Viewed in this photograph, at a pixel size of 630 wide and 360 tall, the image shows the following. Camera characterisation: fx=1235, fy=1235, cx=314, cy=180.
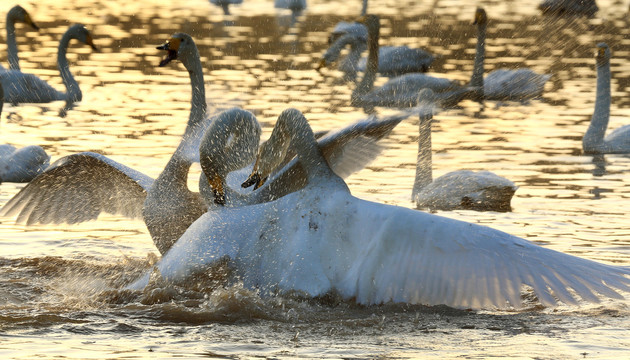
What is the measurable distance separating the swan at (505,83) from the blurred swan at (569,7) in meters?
10.5

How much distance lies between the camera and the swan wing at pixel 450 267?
6461 mm

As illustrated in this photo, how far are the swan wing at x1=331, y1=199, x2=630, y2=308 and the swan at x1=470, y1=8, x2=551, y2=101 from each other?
378 inches

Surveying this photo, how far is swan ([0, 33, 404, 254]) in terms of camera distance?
8328 mm

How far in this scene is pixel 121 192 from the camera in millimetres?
9258

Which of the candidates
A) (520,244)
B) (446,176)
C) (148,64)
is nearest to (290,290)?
(520,244)

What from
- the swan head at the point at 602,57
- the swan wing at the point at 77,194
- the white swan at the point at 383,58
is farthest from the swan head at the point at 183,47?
the white swan at the point at 383,58

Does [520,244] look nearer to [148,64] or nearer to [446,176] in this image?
[446,176]

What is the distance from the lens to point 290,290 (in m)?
6.69

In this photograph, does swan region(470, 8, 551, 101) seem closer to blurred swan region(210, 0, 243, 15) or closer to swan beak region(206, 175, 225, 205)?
swan beak region(206, 175, 225, 205)

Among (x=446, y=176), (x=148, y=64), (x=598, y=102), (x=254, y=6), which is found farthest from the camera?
(x=254, y=6)

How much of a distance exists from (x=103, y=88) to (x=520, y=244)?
1105cm

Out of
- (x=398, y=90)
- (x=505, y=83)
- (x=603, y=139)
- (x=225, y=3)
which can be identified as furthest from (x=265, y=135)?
(x=225, y=3)

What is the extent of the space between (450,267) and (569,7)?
70.6 ft

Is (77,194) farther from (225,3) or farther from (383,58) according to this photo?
(225,3)
